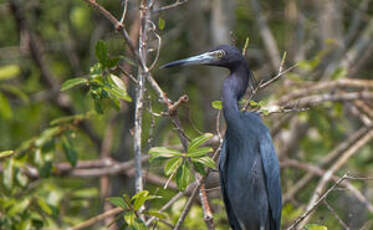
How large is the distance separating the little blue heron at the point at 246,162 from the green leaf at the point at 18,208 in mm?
1537

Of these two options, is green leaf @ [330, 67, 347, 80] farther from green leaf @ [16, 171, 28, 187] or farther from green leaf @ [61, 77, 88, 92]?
green leaf @ [16, 171, 28, 187]

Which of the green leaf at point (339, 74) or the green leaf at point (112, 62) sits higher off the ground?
the green leaf at point (112, 62)

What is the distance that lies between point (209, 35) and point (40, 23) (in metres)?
2.22

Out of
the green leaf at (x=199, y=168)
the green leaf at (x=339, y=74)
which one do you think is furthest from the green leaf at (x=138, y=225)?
the green leaf at (x=339, y=74)

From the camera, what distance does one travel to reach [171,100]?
15.7 feet

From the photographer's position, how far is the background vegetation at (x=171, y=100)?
4727 millimetres

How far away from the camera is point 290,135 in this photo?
6820 millimetres

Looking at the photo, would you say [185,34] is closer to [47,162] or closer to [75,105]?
[75,105]

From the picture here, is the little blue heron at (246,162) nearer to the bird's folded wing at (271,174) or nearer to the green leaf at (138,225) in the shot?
the bird's folded wing at (271,174)

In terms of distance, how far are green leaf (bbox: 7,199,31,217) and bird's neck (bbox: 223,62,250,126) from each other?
5.65ft

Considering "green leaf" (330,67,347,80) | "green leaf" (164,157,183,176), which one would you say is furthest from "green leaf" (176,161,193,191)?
"green leaf" (330,67,347,80)

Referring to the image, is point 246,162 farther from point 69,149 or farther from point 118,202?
point 69,149

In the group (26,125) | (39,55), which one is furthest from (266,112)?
(26,125)

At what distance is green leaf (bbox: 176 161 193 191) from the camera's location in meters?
3.40
